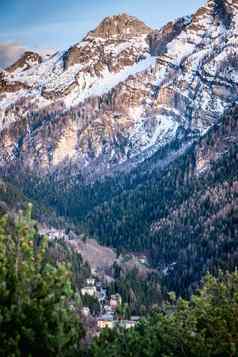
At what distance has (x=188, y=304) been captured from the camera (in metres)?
30.4

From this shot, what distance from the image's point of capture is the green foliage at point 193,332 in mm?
28828

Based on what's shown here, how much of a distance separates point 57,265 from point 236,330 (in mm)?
9580

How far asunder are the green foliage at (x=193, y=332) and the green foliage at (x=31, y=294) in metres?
4.61

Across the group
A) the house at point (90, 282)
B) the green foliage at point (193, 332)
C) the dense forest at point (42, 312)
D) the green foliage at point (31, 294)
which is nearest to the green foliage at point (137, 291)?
the house at point (90, 282)

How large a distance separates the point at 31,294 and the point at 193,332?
8749mm

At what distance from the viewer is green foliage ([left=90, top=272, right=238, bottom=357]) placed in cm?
2883

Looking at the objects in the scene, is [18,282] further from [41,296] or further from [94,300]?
[94,300]

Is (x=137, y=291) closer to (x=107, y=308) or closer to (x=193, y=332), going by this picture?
(x=107, y=308)

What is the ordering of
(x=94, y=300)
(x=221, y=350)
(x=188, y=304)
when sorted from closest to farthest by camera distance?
(x=221, y=350)
(x=188, y=304)
(x=94, y=300)

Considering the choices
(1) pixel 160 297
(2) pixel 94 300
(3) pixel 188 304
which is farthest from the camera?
(1) pixel 160 297

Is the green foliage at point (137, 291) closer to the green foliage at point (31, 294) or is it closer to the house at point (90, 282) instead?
the house at point (90, 282)

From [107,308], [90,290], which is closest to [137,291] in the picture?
[90,290]

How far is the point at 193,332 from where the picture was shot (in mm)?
29516

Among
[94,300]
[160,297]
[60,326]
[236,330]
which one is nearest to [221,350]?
[236,330]
